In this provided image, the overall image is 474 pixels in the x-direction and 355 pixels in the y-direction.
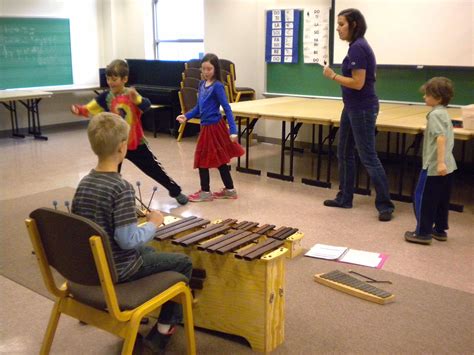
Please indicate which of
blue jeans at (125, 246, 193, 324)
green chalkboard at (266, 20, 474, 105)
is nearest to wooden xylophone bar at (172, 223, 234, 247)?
blue jeans at (125, 246, 193, 324)

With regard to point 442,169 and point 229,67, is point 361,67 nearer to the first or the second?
point 442,169

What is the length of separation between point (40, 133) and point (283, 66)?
151 inches

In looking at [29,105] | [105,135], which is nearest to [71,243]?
[105,135]

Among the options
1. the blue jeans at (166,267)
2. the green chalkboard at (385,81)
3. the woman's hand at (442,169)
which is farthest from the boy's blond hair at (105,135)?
the green chalkboard at (385,81)

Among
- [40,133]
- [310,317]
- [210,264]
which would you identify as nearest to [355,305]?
[310,317]

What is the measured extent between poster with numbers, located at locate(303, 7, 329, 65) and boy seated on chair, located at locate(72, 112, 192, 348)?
5.03 m

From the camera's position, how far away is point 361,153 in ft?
13.9

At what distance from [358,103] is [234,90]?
11.0 ft

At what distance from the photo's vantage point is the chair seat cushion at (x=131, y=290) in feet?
6.55

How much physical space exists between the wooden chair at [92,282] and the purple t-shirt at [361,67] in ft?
8.02

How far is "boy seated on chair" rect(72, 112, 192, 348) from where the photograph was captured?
78.5 inches

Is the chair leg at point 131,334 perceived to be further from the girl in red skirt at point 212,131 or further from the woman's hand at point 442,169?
the girl in red skirt at point 212,131

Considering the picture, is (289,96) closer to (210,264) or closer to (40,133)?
(40,133)

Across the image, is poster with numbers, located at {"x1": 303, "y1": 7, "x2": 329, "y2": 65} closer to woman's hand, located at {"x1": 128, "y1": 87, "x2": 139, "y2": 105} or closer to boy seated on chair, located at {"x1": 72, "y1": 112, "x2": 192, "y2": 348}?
woman's hand, located at {"x1": 128, "y1": 87, "x2": 139, "y2": 105}
